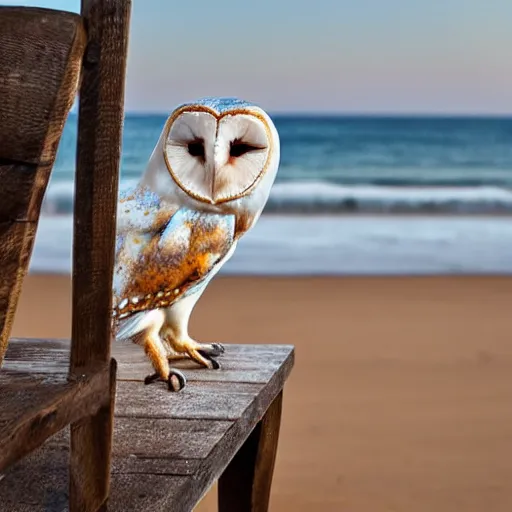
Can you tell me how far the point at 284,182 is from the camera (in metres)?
7.21

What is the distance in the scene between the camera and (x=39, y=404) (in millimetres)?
608

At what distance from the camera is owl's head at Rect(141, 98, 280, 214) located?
1.20 metres

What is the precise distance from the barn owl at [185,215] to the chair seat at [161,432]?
0.17ft

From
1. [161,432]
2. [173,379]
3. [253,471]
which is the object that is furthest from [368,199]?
[161,432]

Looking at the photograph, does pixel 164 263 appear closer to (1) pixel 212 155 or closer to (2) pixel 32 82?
(1) pixel 212 155

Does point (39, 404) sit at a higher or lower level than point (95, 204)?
lower

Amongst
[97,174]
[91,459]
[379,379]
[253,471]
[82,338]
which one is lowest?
[379,379]

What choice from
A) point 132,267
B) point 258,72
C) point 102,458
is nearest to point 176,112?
point 132,267

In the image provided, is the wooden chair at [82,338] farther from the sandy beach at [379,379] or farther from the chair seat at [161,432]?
the sandy beach at [379,379]

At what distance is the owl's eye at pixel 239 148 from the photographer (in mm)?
1234

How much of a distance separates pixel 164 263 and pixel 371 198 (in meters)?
5.87

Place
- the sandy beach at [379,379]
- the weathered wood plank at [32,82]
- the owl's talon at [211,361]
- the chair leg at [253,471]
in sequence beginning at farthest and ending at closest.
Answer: the sandy beach at [379,379] < the chair leg at [253,471] < the owl's talon at [211,361] < the weathered wood plank at [32,82]

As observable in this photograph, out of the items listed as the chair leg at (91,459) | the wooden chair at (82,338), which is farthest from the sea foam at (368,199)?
the chair leg at (91,459)

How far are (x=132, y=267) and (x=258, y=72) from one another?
26.1 ft
